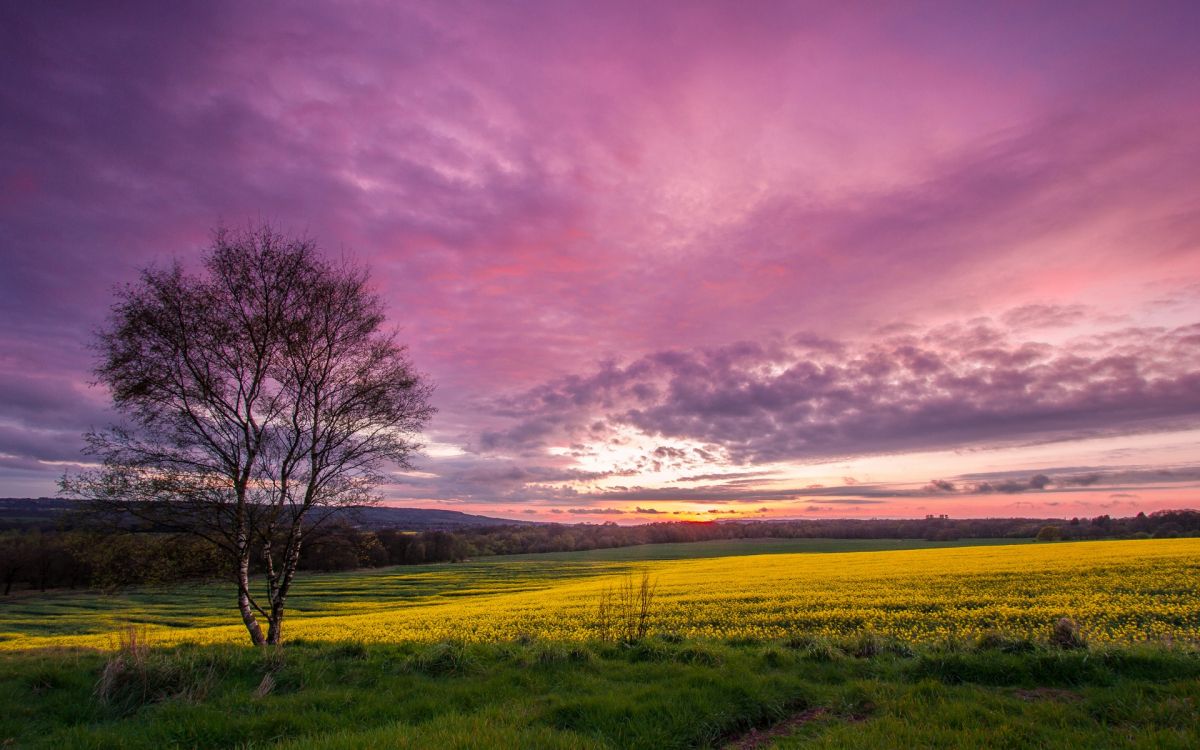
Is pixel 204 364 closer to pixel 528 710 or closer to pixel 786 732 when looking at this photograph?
pixel 528 710

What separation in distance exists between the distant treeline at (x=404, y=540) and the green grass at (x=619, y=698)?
3.26 metres

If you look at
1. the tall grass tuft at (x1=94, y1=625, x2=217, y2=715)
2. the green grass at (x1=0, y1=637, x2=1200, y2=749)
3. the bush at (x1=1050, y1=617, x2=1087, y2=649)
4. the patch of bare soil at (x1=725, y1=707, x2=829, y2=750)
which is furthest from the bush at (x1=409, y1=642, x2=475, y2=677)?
the bush at (x1=1050, y1=617, x2=1087, y2=649)

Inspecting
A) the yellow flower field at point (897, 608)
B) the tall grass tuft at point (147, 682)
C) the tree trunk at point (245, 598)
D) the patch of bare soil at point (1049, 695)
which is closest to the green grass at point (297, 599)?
the yellow flower field at point (897, 608)

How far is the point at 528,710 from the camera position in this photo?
7.35 metres

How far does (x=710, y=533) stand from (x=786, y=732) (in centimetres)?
15785

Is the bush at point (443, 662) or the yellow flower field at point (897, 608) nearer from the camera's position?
the bush at point (443, 662)

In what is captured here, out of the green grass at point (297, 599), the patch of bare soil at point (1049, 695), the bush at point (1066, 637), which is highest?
the bush at point (1066, 637)

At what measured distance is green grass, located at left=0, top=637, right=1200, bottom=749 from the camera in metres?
6.25

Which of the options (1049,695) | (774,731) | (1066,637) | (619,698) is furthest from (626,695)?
(1066,637)

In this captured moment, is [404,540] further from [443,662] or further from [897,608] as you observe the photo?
[443,662]

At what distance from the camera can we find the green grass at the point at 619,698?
20.5ft

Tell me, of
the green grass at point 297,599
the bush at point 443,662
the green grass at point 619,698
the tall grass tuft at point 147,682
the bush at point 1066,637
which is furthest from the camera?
the green grass at point 297,599

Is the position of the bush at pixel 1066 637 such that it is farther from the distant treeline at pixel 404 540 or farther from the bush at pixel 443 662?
the distant treeline at pixel 404 540

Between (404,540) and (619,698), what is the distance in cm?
10611
